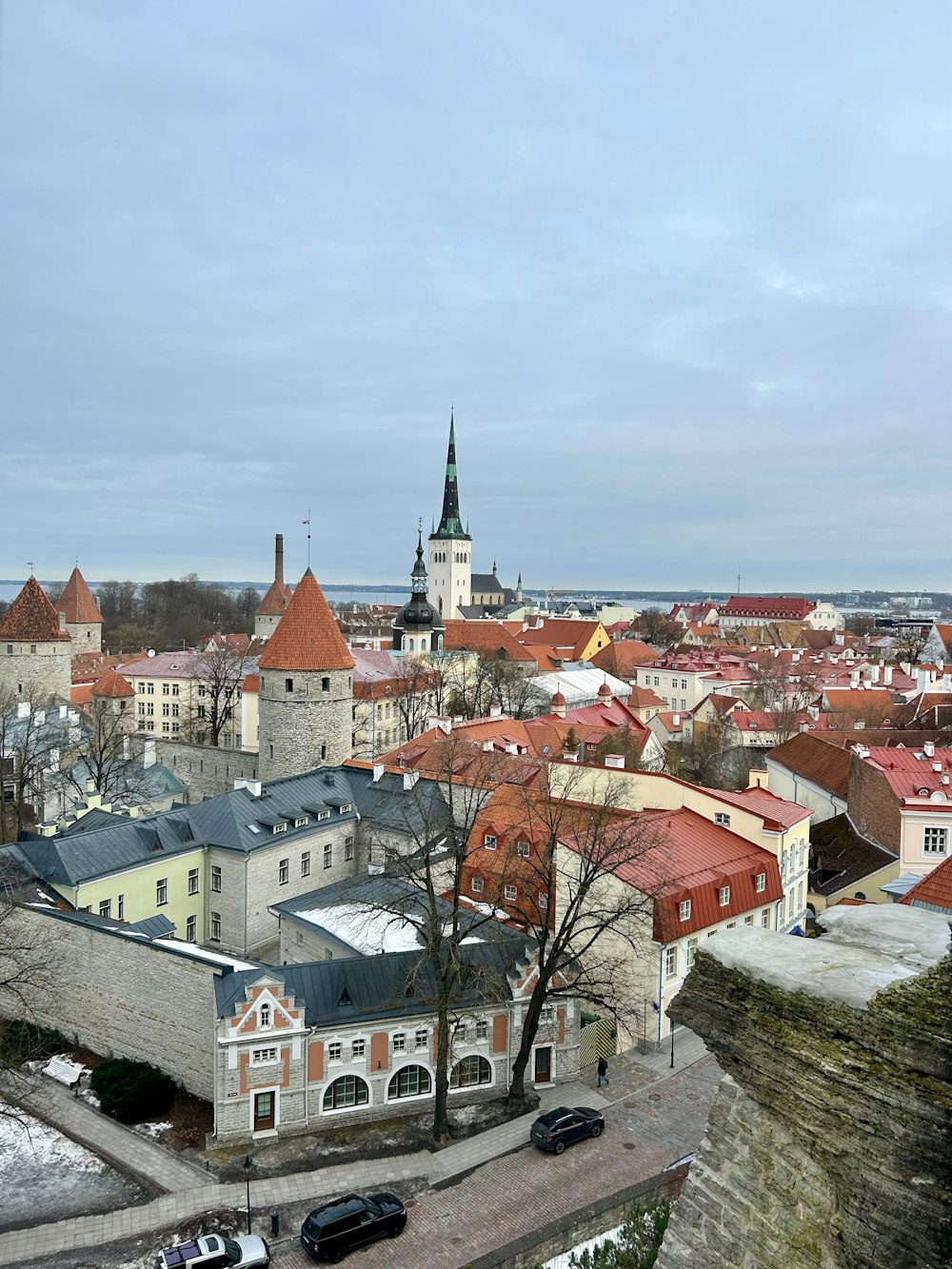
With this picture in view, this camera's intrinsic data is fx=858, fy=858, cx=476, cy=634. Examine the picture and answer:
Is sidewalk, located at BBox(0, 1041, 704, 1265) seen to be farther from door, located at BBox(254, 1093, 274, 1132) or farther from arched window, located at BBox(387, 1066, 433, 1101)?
arched window, located at BBox(387, 1066, 433, 1101)

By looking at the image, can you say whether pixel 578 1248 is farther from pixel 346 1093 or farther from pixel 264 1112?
pixel 264 1112

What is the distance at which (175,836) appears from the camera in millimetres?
23984

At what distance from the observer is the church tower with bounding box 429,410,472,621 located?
11019 centimetres

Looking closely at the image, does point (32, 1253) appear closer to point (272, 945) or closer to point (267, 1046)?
point (267, 1046)

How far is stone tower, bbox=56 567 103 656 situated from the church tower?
4894cm

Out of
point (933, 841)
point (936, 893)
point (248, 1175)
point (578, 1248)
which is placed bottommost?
point (248, 1175)

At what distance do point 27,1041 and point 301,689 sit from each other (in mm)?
14075

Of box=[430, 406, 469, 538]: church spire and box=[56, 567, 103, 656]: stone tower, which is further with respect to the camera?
box=[430, 406, 469, 538]: church spire

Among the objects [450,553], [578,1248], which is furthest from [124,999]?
[450,553]

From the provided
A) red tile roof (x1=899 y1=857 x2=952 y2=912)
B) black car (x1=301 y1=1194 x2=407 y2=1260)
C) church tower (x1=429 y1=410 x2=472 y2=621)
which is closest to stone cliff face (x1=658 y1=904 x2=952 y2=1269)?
black car (x1=301 y1=1194 x2=407 y2=1260)

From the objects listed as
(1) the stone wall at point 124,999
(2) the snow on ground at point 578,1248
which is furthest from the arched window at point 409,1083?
(2) the snow on ground at point 578,1248

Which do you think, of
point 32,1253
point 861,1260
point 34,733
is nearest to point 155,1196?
point 32,1253

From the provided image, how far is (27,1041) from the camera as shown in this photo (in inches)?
723

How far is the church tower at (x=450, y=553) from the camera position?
4338 inches
